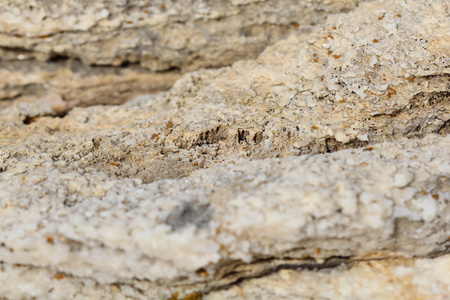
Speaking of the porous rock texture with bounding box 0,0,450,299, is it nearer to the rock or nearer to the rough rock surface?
the rough rock surface

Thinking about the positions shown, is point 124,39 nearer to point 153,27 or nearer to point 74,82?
point 153,27

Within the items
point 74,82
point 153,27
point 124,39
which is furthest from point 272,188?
point 74,82

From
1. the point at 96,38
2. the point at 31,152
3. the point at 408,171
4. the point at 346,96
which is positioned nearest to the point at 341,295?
the point at 408,171

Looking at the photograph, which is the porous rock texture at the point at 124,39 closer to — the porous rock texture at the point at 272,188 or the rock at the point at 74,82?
the rock at the point at 74,82

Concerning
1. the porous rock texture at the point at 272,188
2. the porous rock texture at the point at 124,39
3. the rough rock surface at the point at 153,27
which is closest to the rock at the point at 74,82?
the porous rock texture at the point at 124,39

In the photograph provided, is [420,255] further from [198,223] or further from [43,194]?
[43,194]

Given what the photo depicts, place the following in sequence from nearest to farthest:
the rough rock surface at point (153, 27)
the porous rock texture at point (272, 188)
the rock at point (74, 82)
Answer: the porous rock texture at point (272, 188) → the rough rock surface at point (153, 27) → the rock at point (74, 82)

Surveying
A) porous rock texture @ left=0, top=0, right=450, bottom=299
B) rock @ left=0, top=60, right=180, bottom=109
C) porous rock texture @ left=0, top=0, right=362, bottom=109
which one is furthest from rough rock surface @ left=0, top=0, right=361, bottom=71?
porous rock texture @ left=0, top=0, right=450, bottom=299

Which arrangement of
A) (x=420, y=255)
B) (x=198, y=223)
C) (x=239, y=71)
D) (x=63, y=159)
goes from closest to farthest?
(x=198, y=223), (x=420, y=255), (x=63, y=159), (x=239, y=71)
